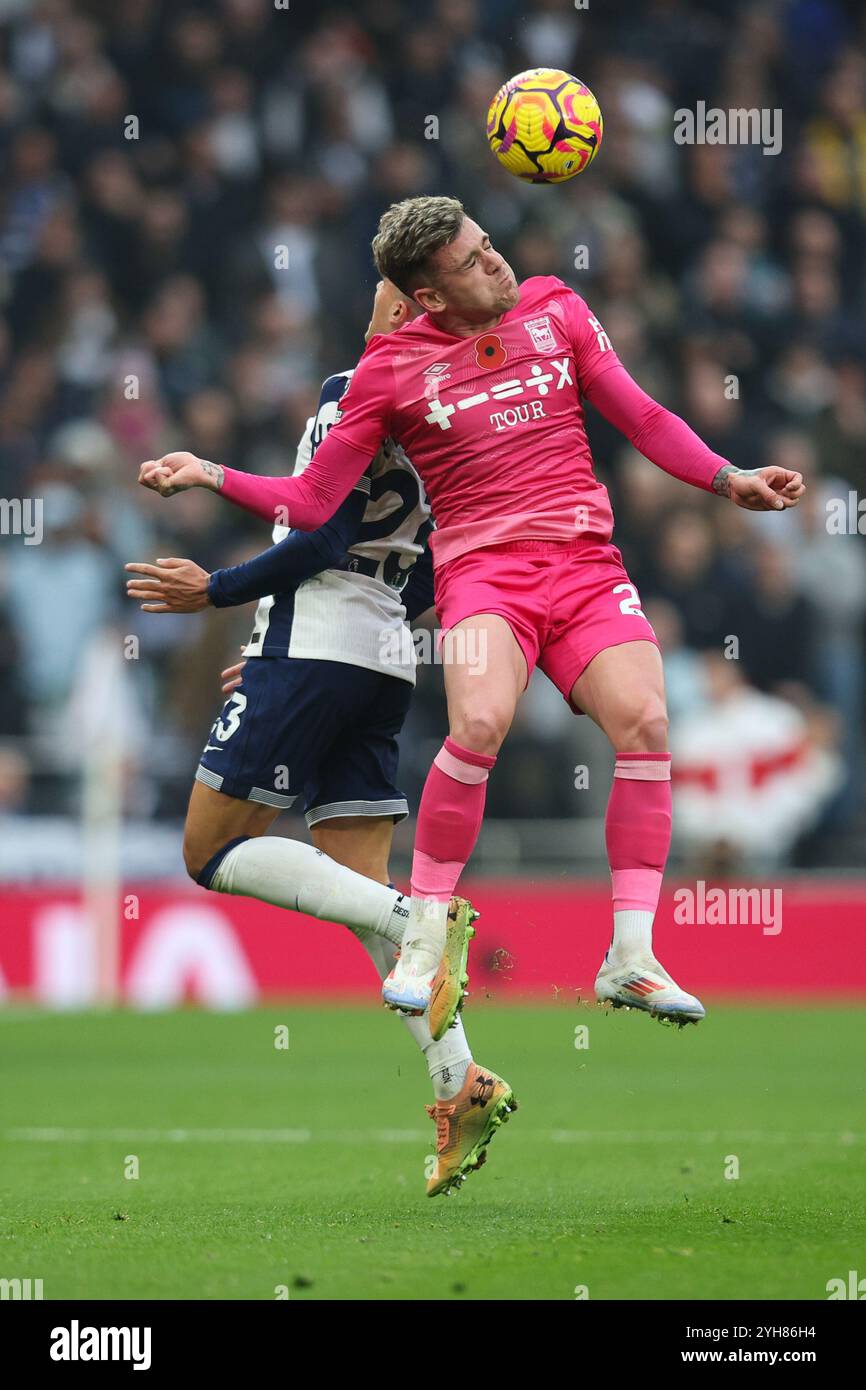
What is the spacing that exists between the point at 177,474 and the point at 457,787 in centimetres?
112

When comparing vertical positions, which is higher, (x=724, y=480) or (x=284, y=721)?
(x=724, y=480)

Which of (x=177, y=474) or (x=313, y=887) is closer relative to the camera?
(x=177, y=474)

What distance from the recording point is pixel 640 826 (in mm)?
5852

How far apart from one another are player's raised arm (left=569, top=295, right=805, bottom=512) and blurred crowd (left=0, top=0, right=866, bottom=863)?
20.5 ft

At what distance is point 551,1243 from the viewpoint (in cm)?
518

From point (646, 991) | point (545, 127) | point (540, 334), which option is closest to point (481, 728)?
point (646, 991)

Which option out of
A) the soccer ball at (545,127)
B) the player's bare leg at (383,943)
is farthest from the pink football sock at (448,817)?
the soccer ball at (545,127)

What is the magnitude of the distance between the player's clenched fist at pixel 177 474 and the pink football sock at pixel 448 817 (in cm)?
96

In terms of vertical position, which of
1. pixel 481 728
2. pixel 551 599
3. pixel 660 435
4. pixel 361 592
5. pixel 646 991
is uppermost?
pixel 660 435

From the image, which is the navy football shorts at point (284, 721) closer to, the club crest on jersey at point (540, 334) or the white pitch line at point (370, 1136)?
the club crest on jersey at point (540, 334)

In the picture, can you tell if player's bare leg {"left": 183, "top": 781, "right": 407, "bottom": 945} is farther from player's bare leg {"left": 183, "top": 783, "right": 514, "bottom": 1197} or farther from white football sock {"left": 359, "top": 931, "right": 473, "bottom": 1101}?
white football sock {"left": 359, "top": 931, "right": 473, "bottom": 1101}

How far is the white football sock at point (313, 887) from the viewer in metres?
6.25

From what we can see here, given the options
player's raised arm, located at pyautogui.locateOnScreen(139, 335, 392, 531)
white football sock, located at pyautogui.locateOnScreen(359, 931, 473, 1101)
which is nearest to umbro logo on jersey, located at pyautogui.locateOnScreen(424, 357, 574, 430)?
player's raised arm, located at pyautogui.locateOnScreen(139, 335, 392, 531)

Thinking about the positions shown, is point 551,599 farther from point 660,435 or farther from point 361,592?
point 361,592
